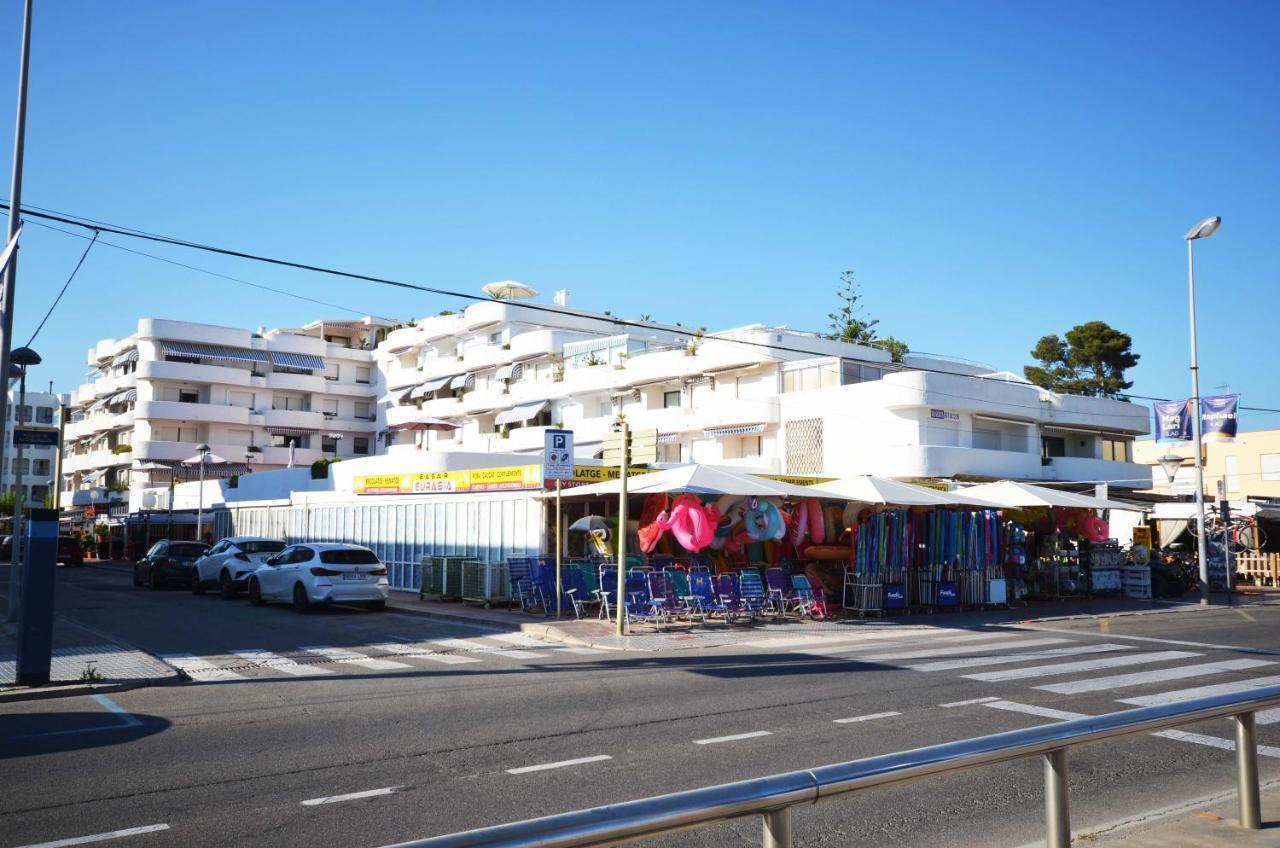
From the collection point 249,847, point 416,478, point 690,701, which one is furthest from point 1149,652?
point 416,478

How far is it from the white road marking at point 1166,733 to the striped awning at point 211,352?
215ft

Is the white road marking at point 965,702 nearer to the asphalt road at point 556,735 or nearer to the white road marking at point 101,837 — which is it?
the asphalt road at point 556,735

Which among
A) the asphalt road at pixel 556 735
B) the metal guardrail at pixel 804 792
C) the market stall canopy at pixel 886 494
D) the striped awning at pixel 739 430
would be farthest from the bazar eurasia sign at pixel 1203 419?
the metal guardrail at pixel 804 792

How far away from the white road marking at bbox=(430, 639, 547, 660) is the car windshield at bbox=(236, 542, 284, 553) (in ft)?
40.9

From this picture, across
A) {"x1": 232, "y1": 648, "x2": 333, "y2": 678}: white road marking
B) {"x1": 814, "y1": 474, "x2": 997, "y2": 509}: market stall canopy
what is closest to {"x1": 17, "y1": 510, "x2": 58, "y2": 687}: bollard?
{"x1": 232, "y1": 648, "x2": 333, "y2": 678}: white road marking

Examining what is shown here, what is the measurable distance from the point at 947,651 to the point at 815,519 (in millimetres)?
8129

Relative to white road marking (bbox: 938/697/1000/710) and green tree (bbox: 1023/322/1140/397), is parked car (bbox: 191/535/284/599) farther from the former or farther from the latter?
green tree (bbox: 1023/322/1140/397)

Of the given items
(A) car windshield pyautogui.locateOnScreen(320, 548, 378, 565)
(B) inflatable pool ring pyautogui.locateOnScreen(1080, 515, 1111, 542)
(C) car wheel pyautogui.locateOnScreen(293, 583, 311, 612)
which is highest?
(B) inflatable pool ring pyautogui.locateOnScreen(1080, 515, 1111, 542)

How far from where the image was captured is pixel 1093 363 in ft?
220

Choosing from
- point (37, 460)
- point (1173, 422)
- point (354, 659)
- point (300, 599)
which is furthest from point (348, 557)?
point (37, 460)

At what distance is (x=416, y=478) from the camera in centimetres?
2944

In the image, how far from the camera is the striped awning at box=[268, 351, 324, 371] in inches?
2761

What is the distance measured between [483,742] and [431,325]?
2468 inches

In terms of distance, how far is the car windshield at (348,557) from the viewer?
2234 cm
